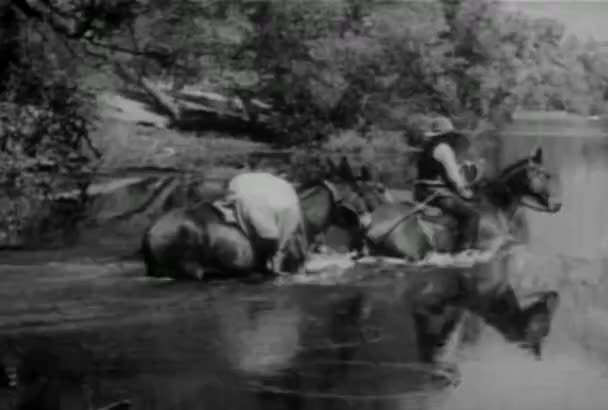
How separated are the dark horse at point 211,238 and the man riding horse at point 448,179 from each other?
30 centimetres

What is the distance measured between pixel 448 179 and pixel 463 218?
0.51ft

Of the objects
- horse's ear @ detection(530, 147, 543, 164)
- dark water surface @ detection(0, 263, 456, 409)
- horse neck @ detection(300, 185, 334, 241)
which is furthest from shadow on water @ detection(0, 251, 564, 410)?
horse's ear @ detection(530, 147, 543, 164)

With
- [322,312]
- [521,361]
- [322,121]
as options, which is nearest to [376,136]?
[322,121]

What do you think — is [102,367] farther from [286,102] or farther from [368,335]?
[286,102]

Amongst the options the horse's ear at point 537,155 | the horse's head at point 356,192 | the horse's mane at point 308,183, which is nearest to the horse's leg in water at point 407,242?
the horse's head at point 356,192

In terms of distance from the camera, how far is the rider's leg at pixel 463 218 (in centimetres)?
354

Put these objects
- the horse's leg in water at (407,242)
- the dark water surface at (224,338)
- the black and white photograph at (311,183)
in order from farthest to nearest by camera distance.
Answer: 1. the horse's leg in water at (407,242)
2. the black and white photograph at (311,183)
3. the dark water surface at (224,338)

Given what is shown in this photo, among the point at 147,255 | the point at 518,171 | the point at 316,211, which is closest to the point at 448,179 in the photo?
the point at 518,171

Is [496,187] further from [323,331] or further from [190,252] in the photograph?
[190,252]

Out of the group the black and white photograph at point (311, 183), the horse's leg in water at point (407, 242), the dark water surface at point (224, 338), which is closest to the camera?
the dark water surface at point (224, 338)

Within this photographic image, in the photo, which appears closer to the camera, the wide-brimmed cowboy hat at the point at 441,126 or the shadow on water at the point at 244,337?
the shadow on water at the point at 244,337

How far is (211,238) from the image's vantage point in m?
3.49

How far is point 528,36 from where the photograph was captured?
366 centimetres

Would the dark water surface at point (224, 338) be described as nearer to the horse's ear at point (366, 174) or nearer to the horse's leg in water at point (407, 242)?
the horse's leg in water at point (407, 242)
